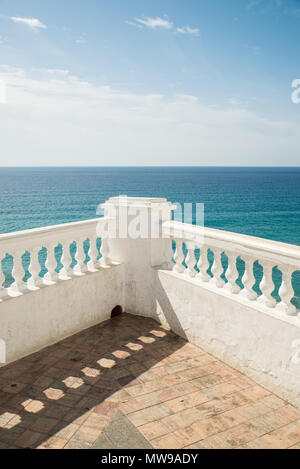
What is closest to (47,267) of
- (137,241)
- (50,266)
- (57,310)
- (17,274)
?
(50,266)

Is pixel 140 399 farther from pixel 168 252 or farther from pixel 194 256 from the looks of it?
pixel 168 252

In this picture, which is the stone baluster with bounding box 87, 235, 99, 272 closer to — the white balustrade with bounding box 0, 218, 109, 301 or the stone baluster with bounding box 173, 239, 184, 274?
the white balustrade with bounding box 0, 218, 109, 301

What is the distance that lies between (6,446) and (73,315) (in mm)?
2167

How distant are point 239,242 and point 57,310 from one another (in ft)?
8.38

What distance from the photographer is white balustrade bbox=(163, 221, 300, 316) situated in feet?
11.5

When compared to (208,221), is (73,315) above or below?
above

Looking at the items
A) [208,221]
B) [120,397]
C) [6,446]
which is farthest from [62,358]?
[208,221]

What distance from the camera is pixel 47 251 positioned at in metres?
4.59

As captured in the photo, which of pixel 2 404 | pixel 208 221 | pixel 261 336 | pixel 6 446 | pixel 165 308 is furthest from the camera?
pixel 208 221

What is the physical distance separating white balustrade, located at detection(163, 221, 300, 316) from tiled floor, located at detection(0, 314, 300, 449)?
92 centimetres

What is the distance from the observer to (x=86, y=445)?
2.88m

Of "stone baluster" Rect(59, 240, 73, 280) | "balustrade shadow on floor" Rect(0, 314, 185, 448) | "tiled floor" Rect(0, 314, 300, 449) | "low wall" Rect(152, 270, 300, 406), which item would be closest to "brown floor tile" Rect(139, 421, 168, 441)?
"tiled floor" Rect(0, 314, 300, 449)

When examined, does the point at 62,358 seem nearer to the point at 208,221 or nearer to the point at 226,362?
the point at 226,362
